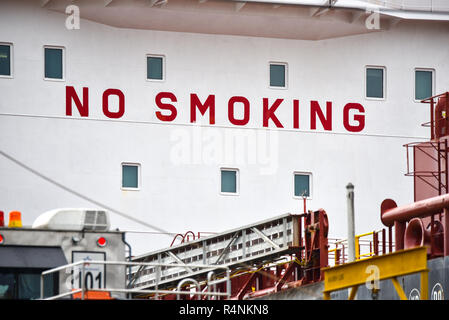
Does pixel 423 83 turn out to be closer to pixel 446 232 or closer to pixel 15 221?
pixel 446 232

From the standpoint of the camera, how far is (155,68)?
34.7m

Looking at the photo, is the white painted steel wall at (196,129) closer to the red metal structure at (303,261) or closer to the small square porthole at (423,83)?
the small square porthole at (423,83)

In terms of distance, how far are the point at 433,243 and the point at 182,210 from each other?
10.0m

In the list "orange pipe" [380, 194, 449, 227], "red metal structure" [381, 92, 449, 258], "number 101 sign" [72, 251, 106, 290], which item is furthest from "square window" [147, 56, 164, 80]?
"number 101 sign" [72, 251, 106, 290]

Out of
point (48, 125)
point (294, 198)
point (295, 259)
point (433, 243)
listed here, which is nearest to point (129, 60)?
point (48, 125)

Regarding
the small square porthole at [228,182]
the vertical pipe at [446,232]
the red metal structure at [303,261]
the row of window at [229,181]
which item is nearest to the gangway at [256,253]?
the red metal structure at [303,261]

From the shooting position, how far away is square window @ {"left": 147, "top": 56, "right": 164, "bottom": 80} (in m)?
34.6

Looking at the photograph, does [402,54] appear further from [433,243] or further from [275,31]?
[433,243]

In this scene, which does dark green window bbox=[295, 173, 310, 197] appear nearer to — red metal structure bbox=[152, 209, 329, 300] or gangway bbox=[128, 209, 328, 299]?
gangway bbox=[128, 209, 328, 299]

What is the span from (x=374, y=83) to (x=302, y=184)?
379 cm

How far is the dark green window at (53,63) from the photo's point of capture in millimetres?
33906

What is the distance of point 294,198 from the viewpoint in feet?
114

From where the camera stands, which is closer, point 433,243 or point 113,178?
point 433,243

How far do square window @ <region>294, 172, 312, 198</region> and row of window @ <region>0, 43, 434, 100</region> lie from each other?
8.43 ft
